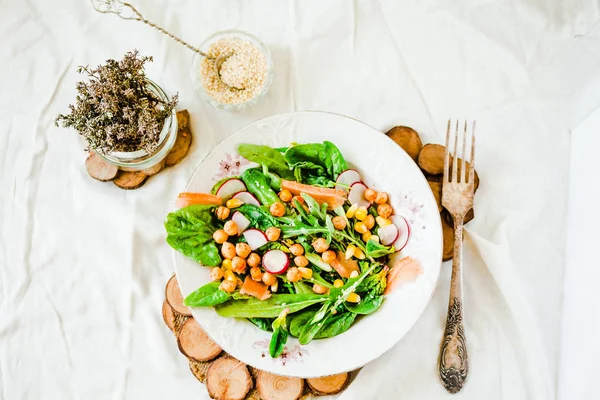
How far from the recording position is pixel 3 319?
6.10ft

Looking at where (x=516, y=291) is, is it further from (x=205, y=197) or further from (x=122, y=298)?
(x=122, y=298)

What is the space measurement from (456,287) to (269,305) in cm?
60

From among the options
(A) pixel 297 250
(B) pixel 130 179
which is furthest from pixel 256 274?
(B) pixel 130 179

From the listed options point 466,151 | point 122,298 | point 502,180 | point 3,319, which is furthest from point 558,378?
point 3,319

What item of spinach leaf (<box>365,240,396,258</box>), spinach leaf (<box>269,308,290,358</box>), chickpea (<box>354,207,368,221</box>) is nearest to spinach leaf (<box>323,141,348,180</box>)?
chickpea (<box>354,207,368,221</box>)

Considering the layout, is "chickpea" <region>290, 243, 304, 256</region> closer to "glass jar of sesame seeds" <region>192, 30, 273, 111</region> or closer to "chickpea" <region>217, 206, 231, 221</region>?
"chickpea" <region>217, 206, 231, 221</region>

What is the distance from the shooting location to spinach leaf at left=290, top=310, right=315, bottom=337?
158cm

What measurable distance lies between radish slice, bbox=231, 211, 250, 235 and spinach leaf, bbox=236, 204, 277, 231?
0.6 inches

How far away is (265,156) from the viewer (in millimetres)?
1663

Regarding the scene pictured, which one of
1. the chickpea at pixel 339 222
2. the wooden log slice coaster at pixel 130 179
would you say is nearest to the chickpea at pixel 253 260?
the chickpea at pixel 339 222

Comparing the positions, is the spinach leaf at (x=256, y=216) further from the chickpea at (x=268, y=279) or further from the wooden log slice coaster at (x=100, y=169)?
the wooden log slice coaster at (x=100, y=169)

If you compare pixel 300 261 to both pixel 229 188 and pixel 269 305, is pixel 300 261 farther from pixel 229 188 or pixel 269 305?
pixel 229 188

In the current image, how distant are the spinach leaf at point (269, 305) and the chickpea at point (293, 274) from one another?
0.05m

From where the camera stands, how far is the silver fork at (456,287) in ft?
5.55
